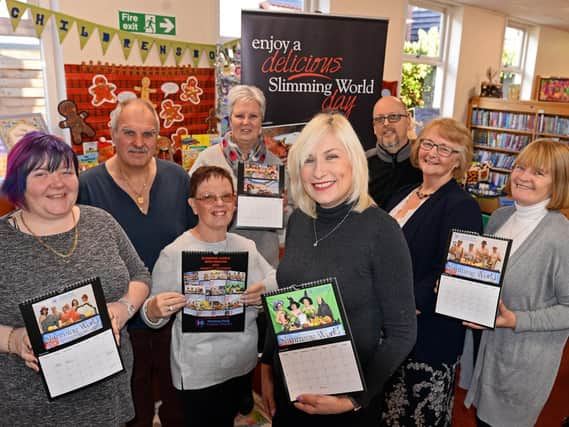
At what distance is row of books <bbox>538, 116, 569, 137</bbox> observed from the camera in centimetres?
748

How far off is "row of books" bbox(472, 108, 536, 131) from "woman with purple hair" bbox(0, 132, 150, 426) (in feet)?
26.5

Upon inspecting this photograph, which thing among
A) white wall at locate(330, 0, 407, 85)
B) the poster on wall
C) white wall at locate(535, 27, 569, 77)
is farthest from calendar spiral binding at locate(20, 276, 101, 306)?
white wall at locate(535, 27, 569, 77)

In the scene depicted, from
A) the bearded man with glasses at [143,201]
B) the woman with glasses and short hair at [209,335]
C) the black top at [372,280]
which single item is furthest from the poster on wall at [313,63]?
the black top at [372,280]

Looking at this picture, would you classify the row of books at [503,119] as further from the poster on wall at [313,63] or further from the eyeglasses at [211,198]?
the eyeglasses at [211,198]

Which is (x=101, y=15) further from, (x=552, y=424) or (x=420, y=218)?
(x=552, y=424)

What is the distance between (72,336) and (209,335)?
0.56 meters

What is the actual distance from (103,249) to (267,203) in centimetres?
90

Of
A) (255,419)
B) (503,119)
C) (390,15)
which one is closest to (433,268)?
(255,419)

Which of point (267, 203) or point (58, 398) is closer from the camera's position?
point (58, 398)

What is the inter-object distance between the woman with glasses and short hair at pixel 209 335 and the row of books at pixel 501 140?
24.5ft

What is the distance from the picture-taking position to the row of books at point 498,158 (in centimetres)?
819

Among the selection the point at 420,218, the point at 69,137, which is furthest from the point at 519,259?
the point at 69,137

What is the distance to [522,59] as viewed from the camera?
31.7 ft

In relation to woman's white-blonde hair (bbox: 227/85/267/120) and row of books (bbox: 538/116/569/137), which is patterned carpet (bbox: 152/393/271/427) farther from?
row of books (bbox: 538/116/569/137)
